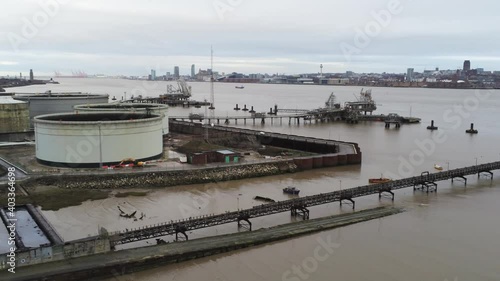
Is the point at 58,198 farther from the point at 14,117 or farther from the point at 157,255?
the point at 14,117

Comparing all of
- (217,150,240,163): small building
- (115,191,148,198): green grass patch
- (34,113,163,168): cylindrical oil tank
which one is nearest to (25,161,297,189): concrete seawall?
(115,191,148,198): green grass patch

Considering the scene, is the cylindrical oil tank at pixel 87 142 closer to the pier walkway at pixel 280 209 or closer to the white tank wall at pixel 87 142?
the white tank wall at pixel 87 142

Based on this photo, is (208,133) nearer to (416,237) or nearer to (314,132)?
(314,132)

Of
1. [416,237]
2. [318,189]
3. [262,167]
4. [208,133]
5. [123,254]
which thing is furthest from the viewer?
[208,133]

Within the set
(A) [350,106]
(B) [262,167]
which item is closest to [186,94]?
(A) [350,106]

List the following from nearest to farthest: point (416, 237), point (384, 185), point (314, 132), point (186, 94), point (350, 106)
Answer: point (416, 237) < point (384, 185) < point (314, 132) < point (350, 106) < point (186, 94)

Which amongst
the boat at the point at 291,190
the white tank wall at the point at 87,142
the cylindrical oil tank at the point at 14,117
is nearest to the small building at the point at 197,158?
the white tank wall at the point at 87,142
